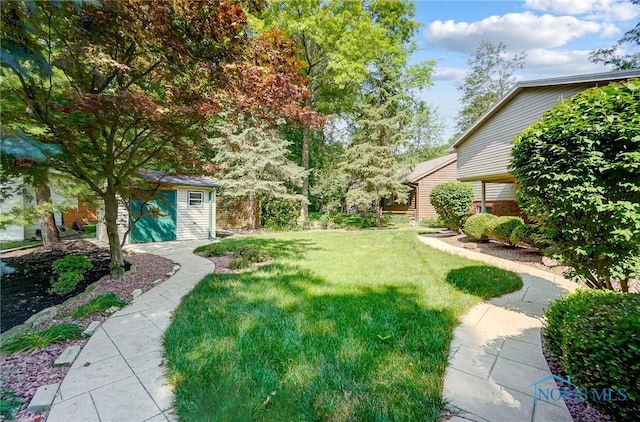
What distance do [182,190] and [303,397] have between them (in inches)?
439

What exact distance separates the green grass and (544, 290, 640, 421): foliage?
0.93 m

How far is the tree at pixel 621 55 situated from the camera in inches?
545

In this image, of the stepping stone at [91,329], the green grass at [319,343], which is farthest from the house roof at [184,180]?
the stepping stone at [91,329]

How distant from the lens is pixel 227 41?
4.04m

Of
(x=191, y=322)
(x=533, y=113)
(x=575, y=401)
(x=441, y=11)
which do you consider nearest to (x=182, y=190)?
(x=191, y=322)

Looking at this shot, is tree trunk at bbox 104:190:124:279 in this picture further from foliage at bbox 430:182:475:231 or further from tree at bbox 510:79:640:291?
foliage at bbox 430:182:475:231

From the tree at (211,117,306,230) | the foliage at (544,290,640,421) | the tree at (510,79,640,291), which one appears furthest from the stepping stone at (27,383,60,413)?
the tree at (211,117,306,230)

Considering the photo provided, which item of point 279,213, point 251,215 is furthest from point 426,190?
point 251,215

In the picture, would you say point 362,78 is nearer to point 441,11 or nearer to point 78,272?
point 441,11

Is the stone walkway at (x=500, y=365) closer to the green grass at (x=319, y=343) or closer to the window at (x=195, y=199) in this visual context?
the green grass at (x=319, y=343)

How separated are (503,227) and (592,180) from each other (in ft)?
20.7

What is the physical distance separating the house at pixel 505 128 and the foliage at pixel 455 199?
1.10 m

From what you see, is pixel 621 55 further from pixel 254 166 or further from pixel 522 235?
pixel 254 166

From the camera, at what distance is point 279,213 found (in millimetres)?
15820
